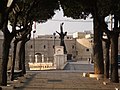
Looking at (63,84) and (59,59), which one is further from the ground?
(59,59)

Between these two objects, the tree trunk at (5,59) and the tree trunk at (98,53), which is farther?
the tree trunk at (98,53)

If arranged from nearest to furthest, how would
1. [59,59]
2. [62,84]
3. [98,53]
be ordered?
[62,84], [98,53], [59,59]

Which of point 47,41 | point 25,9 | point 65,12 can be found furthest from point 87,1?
point 47,41

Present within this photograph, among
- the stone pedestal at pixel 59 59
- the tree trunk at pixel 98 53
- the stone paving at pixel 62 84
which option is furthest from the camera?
the stone pedestal at pixel 59 59

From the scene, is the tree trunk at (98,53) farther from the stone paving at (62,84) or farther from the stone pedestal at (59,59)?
the stone pedestal at (59,59)

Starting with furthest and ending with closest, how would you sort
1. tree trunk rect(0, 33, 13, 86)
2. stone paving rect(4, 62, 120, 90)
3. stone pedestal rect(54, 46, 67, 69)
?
stone pedestal rect(54, 46, 67, 69), stone paving rect(4, 62, 120, 90), tree trunk rect(0, 33, 13, 86)

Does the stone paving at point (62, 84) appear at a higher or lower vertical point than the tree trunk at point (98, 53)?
lower

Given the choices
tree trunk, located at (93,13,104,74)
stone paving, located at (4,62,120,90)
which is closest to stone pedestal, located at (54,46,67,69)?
tree trunk, located at (93,13,104,74)

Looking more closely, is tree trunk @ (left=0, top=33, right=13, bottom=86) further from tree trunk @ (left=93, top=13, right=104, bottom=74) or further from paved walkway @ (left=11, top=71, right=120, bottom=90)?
tree trunk @ (left=93, top=13, right=104, bottom=74)

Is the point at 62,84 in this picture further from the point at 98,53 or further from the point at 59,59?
the point at 59,59

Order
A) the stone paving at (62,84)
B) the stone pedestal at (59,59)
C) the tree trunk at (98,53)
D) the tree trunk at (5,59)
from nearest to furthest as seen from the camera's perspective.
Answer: the tree trunk at (5,59)
the stone paving at (62,84)
the tree trunk at (98,53)
the stone pedestal at (59,59)

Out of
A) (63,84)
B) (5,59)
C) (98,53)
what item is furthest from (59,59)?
(5,59)

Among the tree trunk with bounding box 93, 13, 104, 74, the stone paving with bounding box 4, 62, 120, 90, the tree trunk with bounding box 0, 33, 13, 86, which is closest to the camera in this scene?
the tree trunk with bounding box 0, 33, 13, 86

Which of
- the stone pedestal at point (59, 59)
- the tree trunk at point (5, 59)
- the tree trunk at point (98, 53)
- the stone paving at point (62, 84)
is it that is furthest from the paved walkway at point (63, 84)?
the stone pedestal at point (59, 59)
